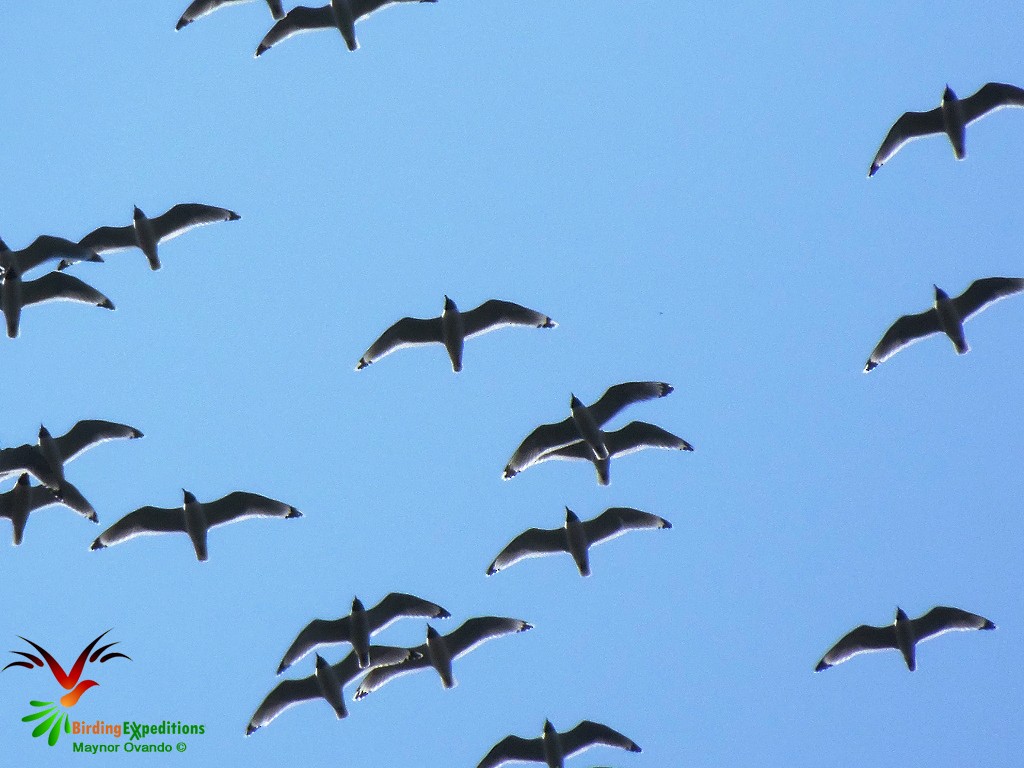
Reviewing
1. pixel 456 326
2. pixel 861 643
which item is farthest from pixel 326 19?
pixel 861 643

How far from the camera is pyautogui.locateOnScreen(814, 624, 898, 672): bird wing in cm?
2662

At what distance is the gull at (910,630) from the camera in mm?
26375

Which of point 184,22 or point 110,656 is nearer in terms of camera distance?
point 184,22

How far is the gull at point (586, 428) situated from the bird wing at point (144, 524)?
276 inches

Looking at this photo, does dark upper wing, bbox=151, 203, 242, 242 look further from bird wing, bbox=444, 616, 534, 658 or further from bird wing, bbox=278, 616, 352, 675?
bird wing, bbox=444, 616, 534, 658

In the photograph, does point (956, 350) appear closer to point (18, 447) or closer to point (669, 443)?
point (669, 443)

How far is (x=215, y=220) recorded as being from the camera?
2595cm

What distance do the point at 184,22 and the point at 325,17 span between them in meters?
3.12

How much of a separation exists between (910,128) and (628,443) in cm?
854

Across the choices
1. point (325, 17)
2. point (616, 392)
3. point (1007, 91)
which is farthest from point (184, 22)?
point (1007, 91)

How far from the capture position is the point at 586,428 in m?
24.5

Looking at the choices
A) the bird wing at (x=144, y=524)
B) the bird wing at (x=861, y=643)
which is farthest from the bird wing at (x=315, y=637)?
the bird wing at (x=861, y=643)

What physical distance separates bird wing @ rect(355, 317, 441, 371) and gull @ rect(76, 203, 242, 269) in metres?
4.01

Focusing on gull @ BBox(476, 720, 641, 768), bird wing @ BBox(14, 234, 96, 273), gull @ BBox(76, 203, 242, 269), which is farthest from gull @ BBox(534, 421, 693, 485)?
bird wing @ BBox(14, 234, 96, 273)
